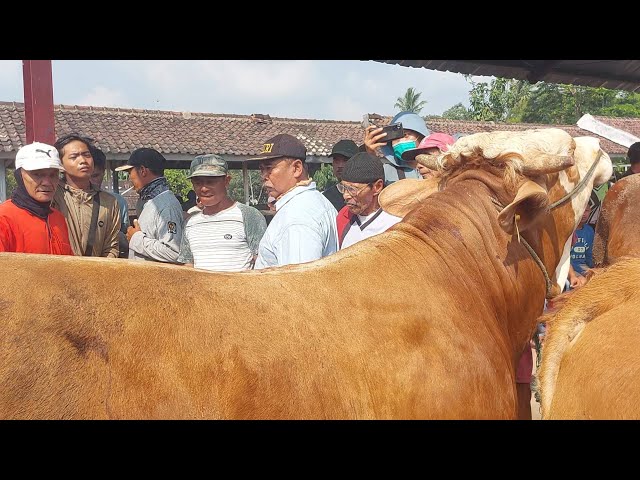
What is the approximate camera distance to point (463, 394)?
240 centimetres

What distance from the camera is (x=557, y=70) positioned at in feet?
21.3

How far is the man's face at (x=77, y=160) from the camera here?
17.6 feet

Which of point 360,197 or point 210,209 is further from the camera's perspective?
point 210,209

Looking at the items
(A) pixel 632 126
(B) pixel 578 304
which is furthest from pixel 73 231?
(A) pixel 632 126

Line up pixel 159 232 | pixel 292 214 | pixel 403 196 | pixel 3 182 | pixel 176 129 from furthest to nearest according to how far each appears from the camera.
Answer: pixel 176 129
pixel 3 182
pixel 159 232
pixel 292 214
pixel 403 196

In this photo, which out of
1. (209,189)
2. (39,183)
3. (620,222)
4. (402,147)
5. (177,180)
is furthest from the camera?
(177,180)

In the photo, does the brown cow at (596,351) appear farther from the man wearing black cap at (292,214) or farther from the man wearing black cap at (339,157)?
the man wearing black cap at (339,157)

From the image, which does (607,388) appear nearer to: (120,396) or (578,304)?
(578,304)

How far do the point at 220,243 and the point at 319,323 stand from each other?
284 cm

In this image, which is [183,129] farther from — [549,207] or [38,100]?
[549,207]

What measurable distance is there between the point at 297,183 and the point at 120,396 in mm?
2840

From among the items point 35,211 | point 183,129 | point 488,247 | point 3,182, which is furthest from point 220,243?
point 183,129

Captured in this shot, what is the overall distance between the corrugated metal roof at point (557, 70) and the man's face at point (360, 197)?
1.44 meters

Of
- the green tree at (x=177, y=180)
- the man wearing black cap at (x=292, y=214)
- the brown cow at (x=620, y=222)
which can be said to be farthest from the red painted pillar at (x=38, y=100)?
the green tree at (x=177, y=180)
